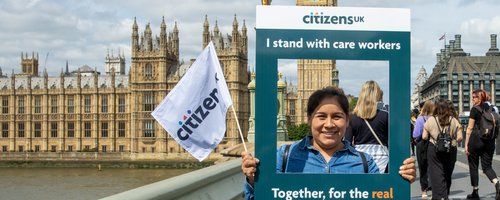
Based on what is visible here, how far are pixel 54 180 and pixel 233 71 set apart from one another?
1801 cm

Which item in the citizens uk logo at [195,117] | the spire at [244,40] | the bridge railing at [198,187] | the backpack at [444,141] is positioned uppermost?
the spire at [244,40]

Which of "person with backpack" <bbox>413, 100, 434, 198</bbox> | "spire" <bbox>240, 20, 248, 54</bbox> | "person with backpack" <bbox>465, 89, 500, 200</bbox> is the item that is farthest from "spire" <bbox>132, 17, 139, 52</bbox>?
"person with backpack" <bbox>465, 89, 500, 200</bbox>

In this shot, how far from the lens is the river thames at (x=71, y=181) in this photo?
40.7 m

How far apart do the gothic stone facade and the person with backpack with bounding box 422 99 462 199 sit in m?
56.3

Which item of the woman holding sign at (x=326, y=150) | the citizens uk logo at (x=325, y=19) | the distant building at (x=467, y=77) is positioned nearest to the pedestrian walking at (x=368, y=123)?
the woman holding sign at (x=326, y=150)

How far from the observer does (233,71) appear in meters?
64.4

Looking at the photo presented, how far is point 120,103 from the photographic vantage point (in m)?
68.4

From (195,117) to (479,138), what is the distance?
4.16 metres

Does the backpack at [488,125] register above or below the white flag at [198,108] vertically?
below

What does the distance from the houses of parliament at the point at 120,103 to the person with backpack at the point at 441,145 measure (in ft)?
184

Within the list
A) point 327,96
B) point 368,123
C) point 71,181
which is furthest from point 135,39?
point 327,96

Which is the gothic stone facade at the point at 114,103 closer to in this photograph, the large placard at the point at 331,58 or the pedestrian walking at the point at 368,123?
the pedestrian walking at the point at 368,123

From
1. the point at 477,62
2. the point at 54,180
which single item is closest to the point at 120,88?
the point at 54,180

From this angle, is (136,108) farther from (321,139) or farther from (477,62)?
(321,139)
